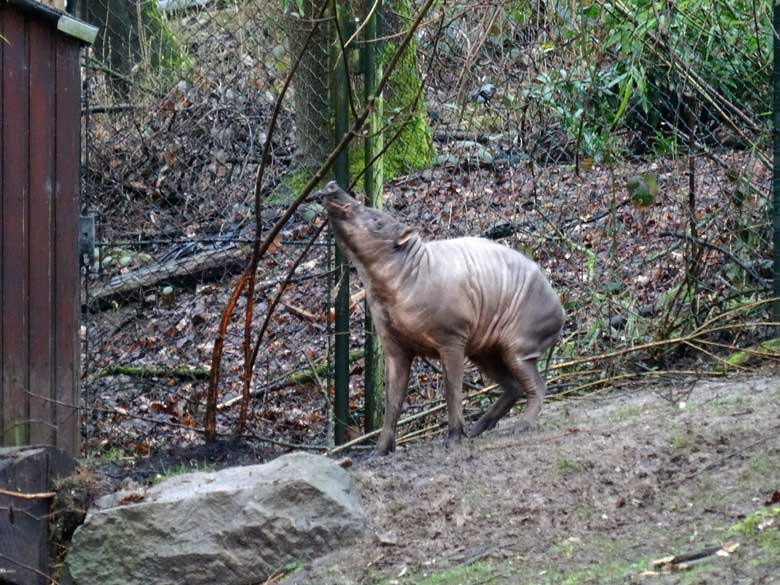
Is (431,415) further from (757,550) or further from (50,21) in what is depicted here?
(757,550)

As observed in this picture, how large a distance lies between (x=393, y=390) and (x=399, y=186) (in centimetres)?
231

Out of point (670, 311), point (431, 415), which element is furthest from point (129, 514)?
point (670, 311)

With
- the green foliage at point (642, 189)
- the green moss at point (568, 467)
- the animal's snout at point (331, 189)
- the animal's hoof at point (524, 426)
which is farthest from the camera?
the green foliage at point (642, 189)

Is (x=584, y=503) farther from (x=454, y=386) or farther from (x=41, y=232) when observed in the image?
(x=41, y=232)

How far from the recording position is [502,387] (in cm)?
648

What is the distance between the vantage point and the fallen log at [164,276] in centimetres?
786

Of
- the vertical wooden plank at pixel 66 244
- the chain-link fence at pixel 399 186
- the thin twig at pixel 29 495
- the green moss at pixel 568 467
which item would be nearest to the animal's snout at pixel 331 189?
the chain-link fence at pixel 399 186

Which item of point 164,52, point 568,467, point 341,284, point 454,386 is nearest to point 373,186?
point 341,284

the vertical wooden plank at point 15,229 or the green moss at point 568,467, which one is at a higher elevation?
the vertical wooden plank at point 15,229

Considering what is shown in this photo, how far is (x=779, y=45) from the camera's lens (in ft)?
24.2

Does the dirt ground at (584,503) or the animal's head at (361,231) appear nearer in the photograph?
the dirt ground at (584,503)

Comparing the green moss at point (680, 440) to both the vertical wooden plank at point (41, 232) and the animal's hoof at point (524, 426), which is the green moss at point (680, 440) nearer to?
the animal's hoof at point (524, 426)

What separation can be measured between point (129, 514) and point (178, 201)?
3.01 metres

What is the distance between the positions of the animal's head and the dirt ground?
1024 mm
